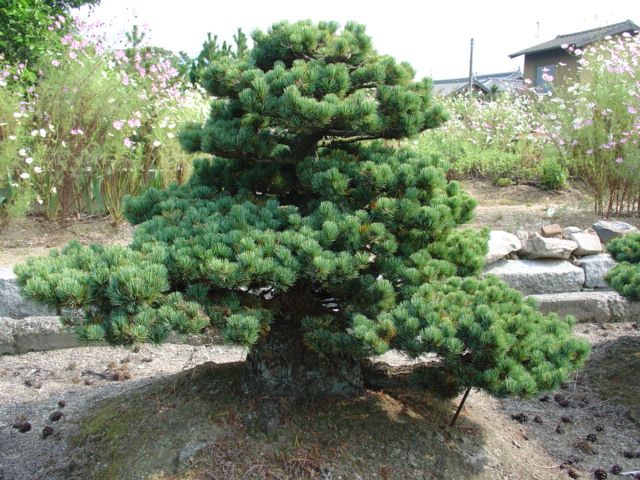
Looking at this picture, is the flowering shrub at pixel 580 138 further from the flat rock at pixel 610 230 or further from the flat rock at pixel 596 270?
the flat rock at pixel 596 270

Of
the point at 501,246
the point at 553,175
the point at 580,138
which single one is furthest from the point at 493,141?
the point at 501,246

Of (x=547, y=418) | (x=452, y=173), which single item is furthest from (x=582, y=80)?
(x=547, y=418)

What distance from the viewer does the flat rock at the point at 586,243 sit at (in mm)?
4921

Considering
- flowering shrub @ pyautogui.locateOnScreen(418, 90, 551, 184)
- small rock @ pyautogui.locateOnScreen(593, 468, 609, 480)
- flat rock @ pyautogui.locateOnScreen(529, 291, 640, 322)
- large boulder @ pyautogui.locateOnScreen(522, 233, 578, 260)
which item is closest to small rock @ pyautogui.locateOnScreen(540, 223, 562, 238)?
large boulder @ pyautogui.locateOnScreen(522, 233, 578, 260)

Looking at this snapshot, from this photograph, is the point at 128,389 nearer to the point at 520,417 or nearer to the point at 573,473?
the point at 520,417

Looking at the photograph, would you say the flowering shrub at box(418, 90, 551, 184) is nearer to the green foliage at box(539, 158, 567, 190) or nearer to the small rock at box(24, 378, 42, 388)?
the green foliage at box(539, 158, 567, 190)

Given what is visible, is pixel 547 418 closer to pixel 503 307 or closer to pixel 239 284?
pixel 503 307

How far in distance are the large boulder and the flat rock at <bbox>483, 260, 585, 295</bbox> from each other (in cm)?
7

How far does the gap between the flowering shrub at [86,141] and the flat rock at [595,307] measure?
362 cm

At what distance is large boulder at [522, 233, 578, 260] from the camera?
4.80 m

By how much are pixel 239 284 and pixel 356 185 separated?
2.19 ft

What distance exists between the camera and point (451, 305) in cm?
221

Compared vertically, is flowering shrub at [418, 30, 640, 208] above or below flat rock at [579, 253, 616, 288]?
above

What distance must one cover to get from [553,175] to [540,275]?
9.10ft
